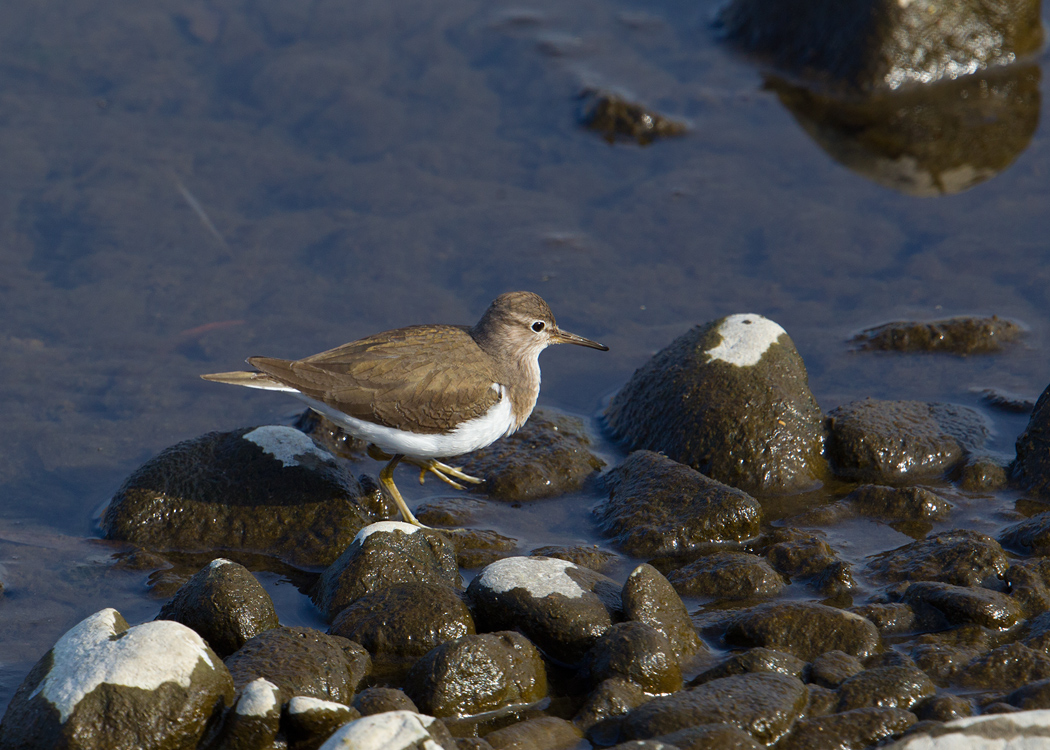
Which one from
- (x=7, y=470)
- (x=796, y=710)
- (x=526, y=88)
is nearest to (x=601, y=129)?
(x=526, y=88)

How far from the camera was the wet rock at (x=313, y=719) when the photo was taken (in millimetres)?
4320

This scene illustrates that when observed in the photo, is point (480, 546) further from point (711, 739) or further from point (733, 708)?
point (711, 739)

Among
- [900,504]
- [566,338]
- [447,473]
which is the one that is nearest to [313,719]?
[447,473]

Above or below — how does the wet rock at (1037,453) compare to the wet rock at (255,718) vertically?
above

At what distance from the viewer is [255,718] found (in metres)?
4.33

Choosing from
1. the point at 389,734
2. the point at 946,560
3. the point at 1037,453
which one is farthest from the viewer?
the point at 1037,453

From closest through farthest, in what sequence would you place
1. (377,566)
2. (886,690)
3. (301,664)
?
(886,690), (301,664), (377,566)

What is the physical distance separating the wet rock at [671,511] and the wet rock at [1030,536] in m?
1.41

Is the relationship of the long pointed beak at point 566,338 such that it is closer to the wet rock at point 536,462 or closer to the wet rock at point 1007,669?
the wet rock at point 536,462

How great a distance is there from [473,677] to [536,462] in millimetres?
2439

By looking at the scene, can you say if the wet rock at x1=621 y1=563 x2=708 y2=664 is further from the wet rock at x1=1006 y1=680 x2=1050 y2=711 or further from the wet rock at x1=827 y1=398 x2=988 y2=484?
the wet rock at x1=827 y1=398 x2=988 y2=484

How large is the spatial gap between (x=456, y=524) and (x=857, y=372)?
340 cm

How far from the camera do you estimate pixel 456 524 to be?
6.61m

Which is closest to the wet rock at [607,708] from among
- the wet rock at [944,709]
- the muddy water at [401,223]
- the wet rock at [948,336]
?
the wet rock at [944,709]
